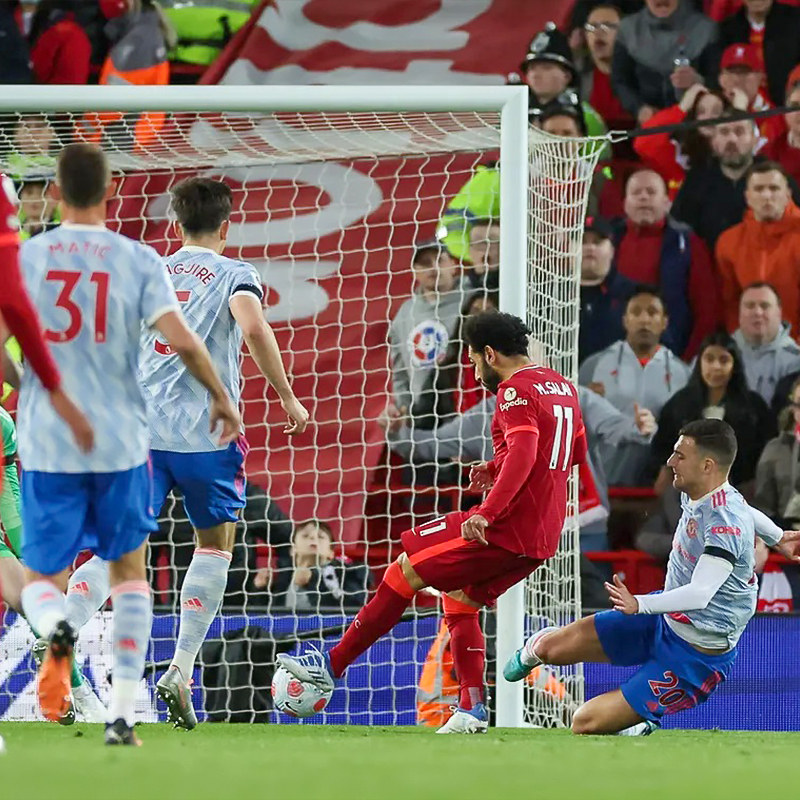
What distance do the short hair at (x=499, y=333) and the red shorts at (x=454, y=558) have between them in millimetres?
681

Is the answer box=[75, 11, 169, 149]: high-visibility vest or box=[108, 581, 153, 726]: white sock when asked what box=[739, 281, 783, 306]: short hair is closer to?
box=[75, 11, 169, 149]: high-visibility vest

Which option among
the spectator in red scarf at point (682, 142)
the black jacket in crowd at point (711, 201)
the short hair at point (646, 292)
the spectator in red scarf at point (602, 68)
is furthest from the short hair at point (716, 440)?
the spectator in red scarf at point (602, 68)

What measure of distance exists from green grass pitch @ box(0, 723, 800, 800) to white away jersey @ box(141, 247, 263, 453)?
112 centimetres

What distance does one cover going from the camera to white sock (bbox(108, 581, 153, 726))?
4461mm

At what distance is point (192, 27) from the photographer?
1137 centimetres

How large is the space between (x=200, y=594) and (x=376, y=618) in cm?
79

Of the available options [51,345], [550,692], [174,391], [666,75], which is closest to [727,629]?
[550,692]

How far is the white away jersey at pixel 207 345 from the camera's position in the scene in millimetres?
5762

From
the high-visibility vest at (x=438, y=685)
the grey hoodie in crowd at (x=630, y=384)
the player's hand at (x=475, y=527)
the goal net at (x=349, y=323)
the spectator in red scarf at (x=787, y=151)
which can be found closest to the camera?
the player's hand at (x=475, y=527)

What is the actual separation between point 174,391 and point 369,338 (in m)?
4.04

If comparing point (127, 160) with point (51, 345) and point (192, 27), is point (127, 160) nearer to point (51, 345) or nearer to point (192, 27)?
point (192, 27)

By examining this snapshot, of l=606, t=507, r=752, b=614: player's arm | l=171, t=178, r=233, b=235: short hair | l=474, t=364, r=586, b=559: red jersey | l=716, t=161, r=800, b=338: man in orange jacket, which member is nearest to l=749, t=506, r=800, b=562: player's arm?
l=606, t=507, r=752, b=614: player's arm

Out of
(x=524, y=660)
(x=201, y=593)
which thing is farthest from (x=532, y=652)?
(x=201, y=593)

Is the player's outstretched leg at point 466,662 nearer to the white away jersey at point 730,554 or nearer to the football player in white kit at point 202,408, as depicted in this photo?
the white away jersey at point 730,554
